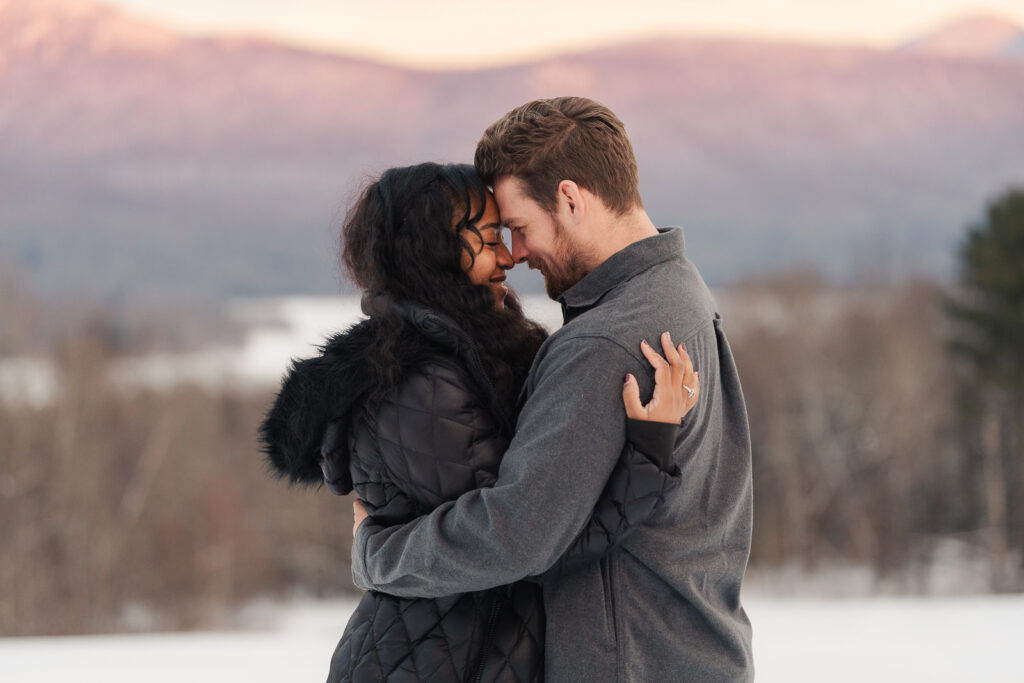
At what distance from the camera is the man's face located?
1.58 m

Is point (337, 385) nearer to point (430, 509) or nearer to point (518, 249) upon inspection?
point (430, 509)

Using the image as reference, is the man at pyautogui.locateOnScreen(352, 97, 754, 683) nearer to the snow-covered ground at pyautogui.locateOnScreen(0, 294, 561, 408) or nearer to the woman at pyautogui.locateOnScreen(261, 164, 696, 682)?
the woman at pyautogui.locateOnScreen(261, 164, 696, 682)

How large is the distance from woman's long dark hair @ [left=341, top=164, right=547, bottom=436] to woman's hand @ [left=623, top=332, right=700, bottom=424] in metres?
0.23

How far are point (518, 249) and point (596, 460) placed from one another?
453mm

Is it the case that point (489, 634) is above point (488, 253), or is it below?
below

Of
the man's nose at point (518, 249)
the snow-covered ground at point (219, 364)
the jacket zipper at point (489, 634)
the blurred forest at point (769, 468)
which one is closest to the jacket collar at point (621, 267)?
the man's nose at point (518, 249)

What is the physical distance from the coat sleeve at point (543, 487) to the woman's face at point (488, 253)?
10.2 inches

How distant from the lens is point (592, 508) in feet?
4.50

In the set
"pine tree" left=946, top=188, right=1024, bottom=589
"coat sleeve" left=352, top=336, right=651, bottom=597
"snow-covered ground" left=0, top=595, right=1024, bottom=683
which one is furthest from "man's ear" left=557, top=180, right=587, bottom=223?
"pine tree" left=946, top=188, right=1024, bottom=589

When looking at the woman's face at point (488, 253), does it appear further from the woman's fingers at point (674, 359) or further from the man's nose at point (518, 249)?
the woman's fingers at point (674, 359)

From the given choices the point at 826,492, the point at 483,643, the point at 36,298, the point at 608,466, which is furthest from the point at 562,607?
the point at 36,298

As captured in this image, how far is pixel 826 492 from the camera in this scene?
18625 millimetres

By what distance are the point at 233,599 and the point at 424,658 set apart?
18.9 m

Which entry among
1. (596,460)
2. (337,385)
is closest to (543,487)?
(596,460)
